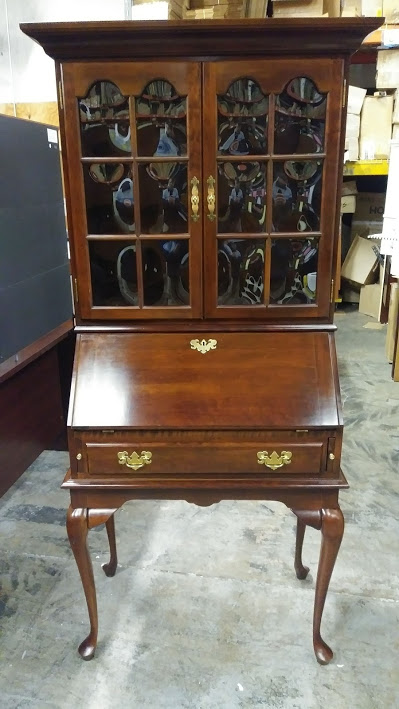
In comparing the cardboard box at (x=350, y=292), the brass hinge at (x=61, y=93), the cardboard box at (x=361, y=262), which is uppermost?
the brass hinge at (x=61, y=93)

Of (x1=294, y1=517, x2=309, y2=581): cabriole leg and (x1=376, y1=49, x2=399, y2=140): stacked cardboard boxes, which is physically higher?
(x1=376, y1=49, x2=399, y2=140): stacked cardboard boxes

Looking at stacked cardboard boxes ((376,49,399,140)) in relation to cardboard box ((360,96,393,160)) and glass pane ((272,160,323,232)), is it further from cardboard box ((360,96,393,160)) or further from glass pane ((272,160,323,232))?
glass pane ((272,160,323,232))

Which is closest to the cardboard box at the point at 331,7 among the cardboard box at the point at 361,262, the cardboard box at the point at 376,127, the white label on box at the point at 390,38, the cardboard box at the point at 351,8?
the cardboard box at the point at 351,8

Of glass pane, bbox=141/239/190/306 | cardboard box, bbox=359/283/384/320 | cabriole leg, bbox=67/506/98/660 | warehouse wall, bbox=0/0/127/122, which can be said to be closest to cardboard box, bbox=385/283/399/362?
cardboard box, bbox=359/283/384/320

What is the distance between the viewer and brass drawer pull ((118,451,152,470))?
134cm

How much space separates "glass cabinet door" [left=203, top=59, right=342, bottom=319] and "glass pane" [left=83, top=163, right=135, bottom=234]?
20 centimetres

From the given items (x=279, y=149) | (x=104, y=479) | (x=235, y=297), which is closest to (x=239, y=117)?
(x=279, y=149)

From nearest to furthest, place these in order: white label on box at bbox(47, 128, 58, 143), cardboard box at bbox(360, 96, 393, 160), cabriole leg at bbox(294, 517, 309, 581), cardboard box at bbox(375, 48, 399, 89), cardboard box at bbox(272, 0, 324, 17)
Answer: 1. cabriole leg at bbox(294, 517, 309, 581)
2. white label on box at bbox(47, 128, 58, 143)
3. cardboard box at bbox(272, 0, 324, 17)
4. cardboard box at bbox(375, 48, 399, 89)
5. cardboard box at bbox(360, 96, 393, 160)

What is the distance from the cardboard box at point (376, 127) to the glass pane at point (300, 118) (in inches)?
140

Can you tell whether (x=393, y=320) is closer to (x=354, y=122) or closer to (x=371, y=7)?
(x=354, y=122)

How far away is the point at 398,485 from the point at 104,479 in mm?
1539

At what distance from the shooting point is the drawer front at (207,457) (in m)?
1.32

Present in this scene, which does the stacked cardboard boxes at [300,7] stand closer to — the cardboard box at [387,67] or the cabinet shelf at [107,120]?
the cardboard box at [387,67]

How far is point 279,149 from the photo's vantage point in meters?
1.29
